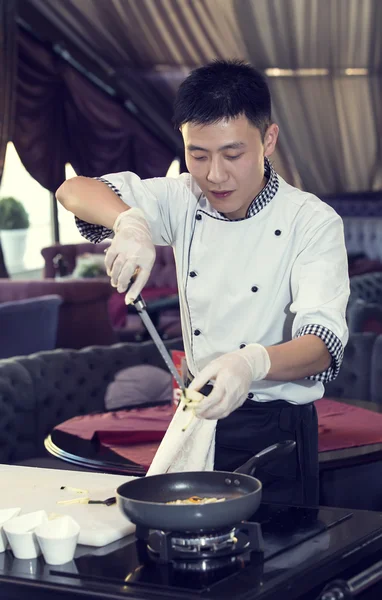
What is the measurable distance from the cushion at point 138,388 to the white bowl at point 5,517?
1.67 metres

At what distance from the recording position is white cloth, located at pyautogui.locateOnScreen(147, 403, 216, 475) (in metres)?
1.76

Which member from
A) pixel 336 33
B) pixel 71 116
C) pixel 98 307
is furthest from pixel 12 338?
pixel 336 33

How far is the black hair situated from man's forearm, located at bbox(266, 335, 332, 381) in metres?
0.43

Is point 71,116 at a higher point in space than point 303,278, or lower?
higher

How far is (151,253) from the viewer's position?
5.52ft

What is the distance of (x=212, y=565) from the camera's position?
1.36 metres

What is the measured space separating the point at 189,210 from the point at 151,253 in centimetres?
41

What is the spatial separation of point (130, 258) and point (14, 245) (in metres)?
7.54

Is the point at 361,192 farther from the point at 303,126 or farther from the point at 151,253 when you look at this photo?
the point at 151,253

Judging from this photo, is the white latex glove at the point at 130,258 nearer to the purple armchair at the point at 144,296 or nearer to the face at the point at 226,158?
the face at the point at 226,158

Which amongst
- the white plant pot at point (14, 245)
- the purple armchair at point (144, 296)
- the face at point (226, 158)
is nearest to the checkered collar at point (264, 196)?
the face at point (226, 158)

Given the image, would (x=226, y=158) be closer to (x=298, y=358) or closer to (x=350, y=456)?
(x=298, y=358)

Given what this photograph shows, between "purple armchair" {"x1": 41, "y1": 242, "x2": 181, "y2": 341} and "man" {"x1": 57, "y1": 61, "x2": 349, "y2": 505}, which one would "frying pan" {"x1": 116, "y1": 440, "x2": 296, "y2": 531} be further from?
"purple armchair" {"x1": 41, "y1": 242, "x2": 181, "y2": 341}

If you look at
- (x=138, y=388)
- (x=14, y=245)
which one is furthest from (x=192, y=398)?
(x=14, y=245)
